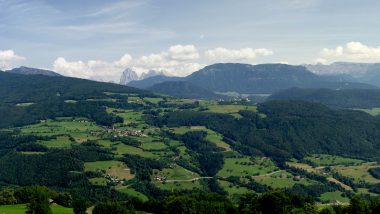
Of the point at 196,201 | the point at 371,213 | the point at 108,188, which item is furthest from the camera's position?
the point at 108,188

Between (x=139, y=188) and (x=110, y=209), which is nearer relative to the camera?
(x=110, y=209)

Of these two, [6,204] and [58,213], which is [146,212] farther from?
[6,204]

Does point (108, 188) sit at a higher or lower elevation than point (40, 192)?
lower

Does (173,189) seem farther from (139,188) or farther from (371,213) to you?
(371,213)

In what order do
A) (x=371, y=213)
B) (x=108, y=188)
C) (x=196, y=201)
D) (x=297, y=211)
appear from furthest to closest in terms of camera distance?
(x=108, y=188)
(x=196, y=201)
(x=371, y=213)
(x=297, y=211)

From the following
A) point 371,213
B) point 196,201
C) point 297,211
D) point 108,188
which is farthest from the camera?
point 108,188

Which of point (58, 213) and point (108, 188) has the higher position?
point (58, 213)

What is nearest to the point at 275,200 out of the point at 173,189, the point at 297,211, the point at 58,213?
the point at 297,211

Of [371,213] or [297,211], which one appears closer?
[297,211]

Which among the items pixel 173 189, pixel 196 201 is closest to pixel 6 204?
pixel 196 201
